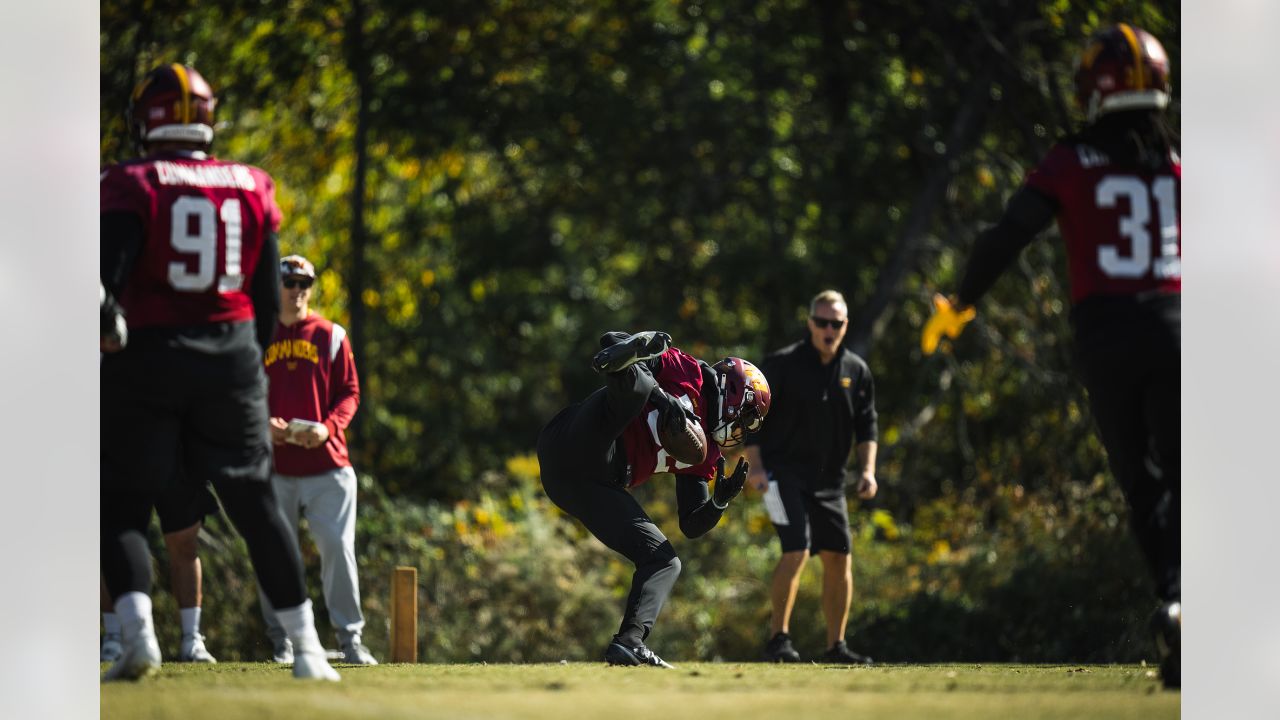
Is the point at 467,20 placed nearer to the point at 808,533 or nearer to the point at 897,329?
the point at 897,329

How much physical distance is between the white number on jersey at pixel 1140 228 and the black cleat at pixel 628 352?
1700 mm

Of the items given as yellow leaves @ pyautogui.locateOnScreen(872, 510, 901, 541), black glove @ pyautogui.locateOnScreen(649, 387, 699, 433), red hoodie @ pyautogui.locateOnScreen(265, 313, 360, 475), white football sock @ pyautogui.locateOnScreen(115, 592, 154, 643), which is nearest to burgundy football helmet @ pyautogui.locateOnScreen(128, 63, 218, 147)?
white football sock @ pyautogui.locateOnScreen(115, 592, 154, 643)

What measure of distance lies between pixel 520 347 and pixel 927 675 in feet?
25.2

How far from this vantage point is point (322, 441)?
6.95 metres

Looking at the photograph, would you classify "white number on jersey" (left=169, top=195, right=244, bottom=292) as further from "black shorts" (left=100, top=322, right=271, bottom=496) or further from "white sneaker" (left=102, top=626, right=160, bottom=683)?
"white sneaker" (left=102, top=626, right=160, bottom=683)

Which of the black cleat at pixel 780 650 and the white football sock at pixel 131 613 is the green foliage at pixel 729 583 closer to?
the black cleat at pixel 780 650

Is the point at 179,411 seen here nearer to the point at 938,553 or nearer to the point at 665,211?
the point at 938,553

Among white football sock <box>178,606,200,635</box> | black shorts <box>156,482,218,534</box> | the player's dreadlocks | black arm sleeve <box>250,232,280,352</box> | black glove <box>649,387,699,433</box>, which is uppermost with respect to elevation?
the player's dreadlocks

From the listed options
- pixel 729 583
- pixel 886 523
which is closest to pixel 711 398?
pixel 729 583

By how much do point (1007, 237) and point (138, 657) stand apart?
317 cm

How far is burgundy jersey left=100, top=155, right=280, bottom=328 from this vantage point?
471cm

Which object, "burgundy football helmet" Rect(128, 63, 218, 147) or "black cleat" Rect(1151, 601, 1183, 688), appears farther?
"burgundy football helmet" Rect(128, 63, 218, 147)

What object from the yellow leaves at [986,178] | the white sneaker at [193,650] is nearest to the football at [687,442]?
the white sneaker at [193,650]

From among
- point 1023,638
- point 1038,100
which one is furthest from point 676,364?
point 1038,100
